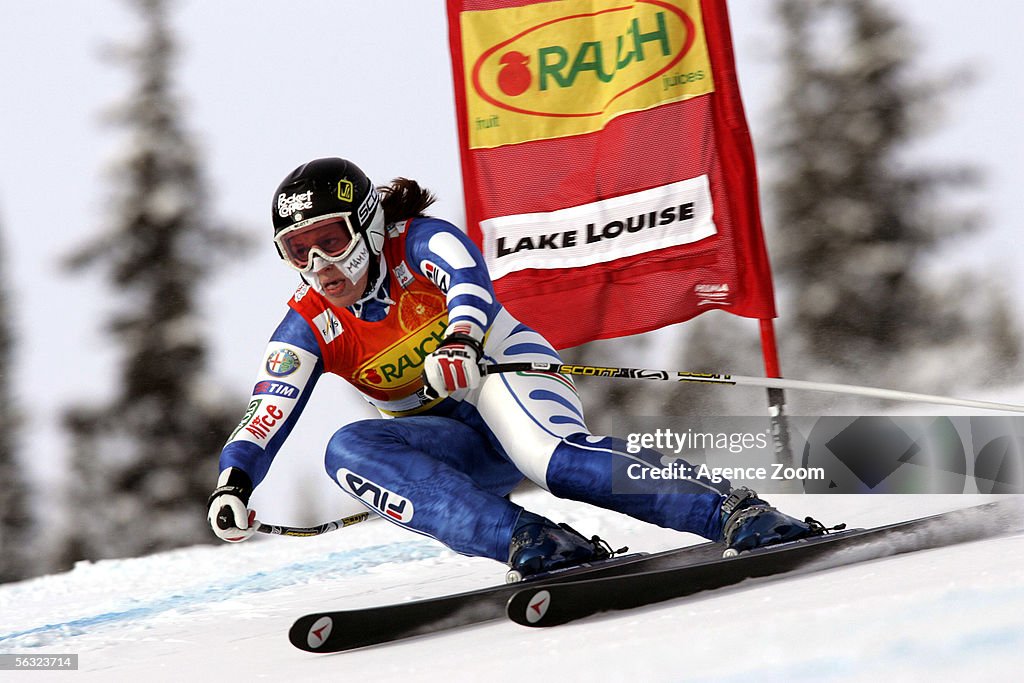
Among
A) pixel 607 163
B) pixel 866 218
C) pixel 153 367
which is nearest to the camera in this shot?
pixel 607 163

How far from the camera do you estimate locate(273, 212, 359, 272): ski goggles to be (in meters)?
3.09

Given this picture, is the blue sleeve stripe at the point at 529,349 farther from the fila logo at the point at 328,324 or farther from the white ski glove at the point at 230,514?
the white ski glove at the point at 230,514

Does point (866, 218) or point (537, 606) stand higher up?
point (866, 218)

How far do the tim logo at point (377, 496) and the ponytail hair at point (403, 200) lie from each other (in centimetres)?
79

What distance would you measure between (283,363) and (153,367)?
22.9ft

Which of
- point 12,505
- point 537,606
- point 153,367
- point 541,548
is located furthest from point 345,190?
point 12,505

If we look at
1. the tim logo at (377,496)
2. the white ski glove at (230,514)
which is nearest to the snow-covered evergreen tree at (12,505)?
the white ski glove at (230,514)

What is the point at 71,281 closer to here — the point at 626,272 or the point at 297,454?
the point at 297,454

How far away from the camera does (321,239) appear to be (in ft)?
10.2

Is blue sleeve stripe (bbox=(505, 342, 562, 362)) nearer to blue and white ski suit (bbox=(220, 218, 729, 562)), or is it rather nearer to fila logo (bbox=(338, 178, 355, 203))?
blue and white ski suit (bbox=(220, 218, 729, 562))

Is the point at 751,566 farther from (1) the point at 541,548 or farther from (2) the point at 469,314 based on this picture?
(2) the point at 469,314

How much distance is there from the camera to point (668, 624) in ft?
7.34

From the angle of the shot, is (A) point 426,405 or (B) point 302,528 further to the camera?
(A) point 426,405

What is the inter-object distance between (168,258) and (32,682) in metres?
7.57
